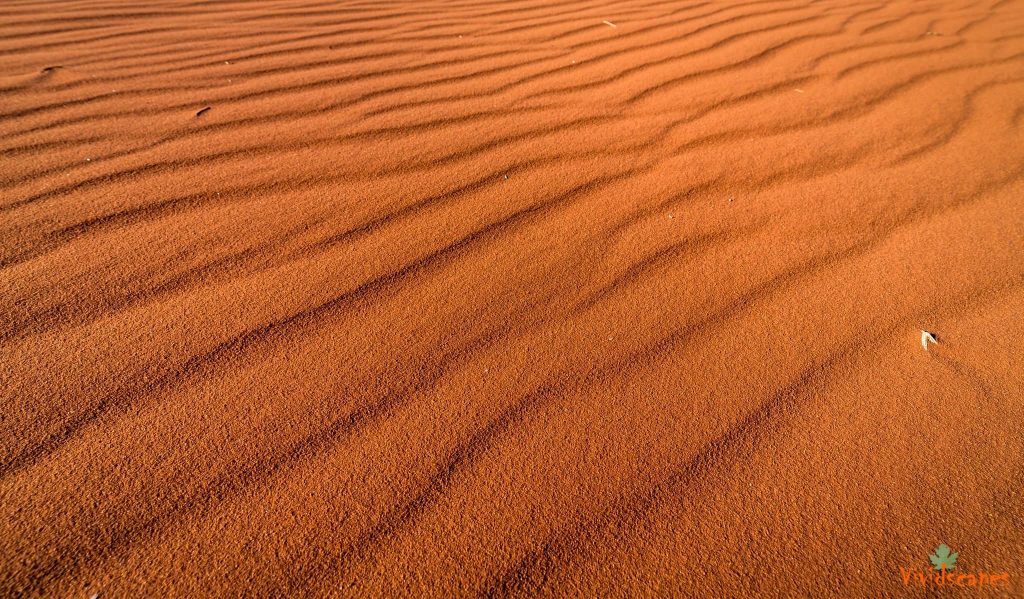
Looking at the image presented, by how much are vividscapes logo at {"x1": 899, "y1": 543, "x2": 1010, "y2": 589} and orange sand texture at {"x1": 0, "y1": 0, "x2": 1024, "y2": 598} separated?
0.05 ft

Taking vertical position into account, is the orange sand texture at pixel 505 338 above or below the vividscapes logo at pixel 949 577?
above

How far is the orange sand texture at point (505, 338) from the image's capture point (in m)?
0.89

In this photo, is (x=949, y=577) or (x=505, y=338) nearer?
(x=949, y=577)

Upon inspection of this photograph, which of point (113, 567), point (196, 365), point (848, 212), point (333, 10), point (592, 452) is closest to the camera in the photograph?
point (113, 567)

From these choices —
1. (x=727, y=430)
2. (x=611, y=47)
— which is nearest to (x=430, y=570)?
(x=727, y=430)

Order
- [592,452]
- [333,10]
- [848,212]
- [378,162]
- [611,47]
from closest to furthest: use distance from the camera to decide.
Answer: [592,452] → [848,212] → [378,162] → [611,47] → [333,10]

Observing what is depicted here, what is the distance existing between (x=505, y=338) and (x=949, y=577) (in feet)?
2.64

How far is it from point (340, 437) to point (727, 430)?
2.21 ft

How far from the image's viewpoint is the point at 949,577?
2.85 feet

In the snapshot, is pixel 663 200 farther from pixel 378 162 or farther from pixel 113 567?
pixel 113 567

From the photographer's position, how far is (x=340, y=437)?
101 centimetres

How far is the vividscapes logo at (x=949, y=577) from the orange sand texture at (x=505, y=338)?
0.05ft

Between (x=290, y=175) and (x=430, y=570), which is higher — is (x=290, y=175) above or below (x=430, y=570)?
above

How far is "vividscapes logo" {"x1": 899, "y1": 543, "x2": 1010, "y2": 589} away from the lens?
2.83 feet
